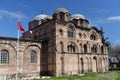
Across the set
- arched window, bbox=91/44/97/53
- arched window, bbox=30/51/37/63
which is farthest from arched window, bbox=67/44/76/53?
arched window, bbox=30/51/37/63

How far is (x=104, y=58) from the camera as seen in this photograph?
3969 centimetres

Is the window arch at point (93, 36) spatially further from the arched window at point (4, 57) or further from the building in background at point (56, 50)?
the arched window at point (4, 57)

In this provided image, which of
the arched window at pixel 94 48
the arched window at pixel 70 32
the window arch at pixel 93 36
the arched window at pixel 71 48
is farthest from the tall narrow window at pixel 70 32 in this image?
the arched window at pixel 94 48

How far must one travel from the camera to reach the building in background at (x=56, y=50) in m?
26.5

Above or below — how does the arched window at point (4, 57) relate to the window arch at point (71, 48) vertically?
below

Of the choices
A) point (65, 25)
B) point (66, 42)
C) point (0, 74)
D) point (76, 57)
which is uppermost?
point (65, 25)

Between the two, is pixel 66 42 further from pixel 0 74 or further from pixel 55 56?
pixel 0 74

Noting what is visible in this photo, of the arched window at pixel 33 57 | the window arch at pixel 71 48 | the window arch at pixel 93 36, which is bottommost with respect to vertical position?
the arched window at pixel 33 57

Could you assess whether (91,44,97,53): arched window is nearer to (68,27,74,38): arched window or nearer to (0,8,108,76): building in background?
(0,8,108,76): building in background

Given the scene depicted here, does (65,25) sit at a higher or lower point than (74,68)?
higher

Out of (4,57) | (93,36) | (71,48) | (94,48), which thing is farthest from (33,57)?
(93,36)

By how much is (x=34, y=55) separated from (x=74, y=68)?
307 inches

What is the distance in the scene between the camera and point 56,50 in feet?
96.4

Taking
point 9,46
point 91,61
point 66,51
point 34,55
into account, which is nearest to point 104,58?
point 91,61
